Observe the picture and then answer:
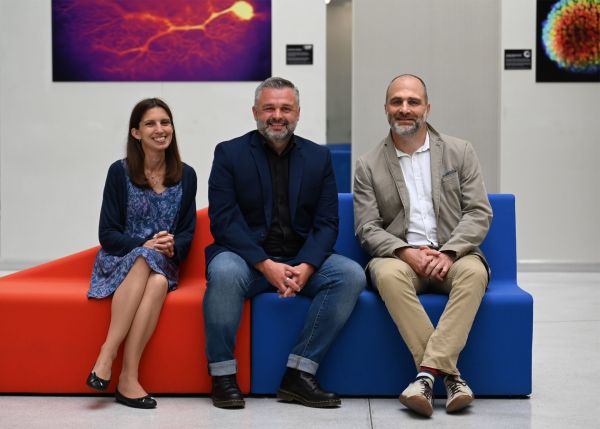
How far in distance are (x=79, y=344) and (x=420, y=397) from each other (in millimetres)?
1301

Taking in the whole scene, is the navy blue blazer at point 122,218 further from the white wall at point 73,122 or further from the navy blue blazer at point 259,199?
the white wall at point 73,122

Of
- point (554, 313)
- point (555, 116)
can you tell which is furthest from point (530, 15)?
point (554, 313)

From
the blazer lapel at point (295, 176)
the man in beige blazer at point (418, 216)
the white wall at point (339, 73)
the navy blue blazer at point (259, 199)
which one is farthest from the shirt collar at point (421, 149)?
the white wall at point (339, 73)

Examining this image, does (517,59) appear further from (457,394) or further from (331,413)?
(331,413)

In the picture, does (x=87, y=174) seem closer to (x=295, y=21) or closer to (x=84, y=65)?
(x=84, y=65)

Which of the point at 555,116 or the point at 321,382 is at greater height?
the point at 555,116

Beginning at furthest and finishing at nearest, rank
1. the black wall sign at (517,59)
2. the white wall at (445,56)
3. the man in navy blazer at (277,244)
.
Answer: the black wall sign at (517,59)
the white wall at (445,56)
the man in navy blazer at (277,244)

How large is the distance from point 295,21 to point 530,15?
1781 mm

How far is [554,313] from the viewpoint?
5.32 meters

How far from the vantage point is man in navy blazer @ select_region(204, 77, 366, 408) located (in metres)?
3.37

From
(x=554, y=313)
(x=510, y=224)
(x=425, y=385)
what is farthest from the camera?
(x=554, y=313)

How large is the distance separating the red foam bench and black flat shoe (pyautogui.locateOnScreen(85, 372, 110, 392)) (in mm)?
204

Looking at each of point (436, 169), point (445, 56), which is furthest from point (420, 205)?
point (445, 56)

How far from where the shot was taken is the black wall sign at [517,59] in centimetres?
698
